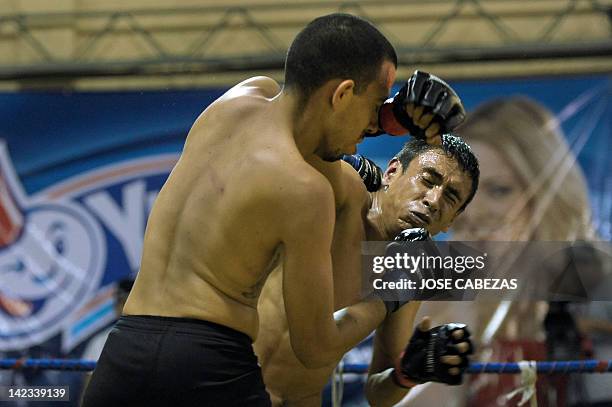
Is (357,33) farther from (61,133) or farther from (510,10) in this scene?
(510,10)

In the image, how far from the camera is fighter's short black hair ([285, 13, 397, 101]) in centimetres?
189

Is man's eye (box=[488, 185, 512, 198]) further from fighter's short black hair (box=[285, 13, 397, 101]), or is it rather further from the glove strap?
fighter's short black hair (box=[285, 13, 397, 101])

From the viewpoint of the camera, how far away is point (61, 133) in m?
5.63

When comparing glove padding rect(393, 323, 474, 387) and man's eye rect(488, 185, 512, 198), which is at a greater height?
man's eye rect(488, 185, 512, 198)

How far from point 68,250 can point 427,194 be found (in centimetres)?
344

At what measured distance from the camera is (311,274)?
185 cm

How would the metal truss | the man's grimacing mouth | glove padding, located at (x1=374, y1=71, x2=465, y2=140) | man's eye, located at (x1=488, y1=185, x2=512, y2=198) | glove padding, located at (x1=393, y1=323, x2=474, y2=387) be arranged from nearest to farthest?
glove padding, located at (x1=374, y1=71, x2=465, y2=140)
glove padding, located at (x1=393, y1=323, x2=474, y2=387)
the man's grimacing mouth
man's eye, located at (x1=488, y1=185, x2=512, y2=198)
the metal truss

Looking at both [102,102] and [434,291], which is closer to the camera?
[434,291]

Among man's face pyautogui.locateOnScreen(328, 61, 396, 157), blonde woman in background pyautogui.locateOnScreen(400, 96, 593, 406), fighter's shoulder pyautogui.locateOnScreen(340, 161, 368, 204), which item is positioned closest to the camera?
man's face pyautogui.locateOnScreen(328, 61, 396, 157)

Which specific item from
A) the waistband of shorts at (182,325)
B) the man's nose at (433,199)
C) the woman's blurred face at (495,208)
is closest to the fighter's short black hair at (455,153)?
the man's nose at (433,199)

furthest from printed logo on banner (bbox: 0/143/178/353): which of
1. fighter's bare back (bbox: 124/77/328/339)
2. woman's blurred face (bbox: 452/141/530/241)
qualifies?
fighter's bare back (bbox: 124/77/328/339)

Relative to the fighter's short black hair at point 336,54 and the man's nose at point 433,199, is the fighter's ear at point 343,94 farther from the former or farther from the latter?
the man's nose at point 433,199

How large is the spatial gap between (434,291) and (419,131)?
0.62m

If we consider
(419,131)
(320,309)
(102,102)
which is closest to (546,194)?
(102,102)
